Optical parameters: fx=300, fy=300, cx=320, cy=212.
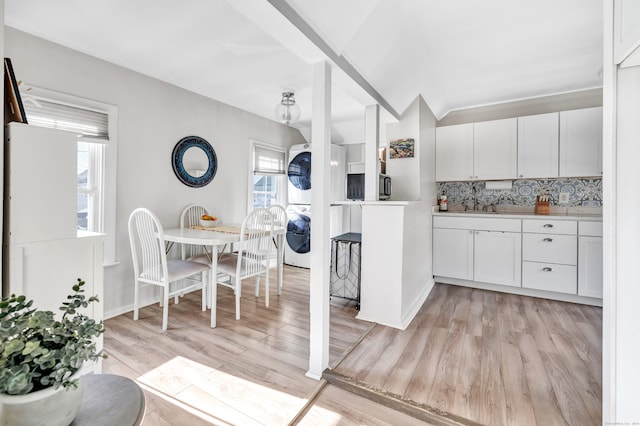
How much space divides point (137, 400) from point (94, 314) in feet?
3.28

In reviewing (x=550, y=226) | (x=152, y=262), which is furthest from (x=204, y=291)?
(x=550, y=226)

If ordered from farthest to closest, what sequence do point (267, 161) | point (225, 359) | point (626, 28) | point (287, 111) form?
point (267, 161)
point (287, 111)
point (225, 359)
point (626, 28)

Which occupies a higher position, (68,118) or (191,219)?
(68,118)

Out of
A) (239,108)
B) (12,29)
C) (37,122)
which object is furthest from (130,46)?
(239,108)

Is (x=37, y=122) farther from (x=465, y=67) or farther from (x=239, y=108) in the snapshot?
(x=465, y=67)

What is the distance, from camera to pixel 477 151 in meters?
3.63

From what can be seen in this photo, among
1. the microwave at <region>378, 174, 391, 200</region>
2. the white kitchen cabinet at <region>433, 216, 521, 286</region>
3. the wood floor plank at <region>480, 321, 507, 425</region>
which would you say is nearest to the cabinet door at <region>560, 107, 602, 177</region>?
the white kitchen cabinet at <region>433, 216, 521, 286</region>

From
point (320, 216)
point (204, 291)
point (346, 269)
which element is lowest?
point (204, 291)

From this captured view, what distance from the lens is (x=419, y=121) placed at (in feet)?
9.95

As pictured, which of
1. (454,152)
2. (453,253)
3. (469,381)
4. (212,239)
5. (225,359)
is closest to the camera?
(469,381)

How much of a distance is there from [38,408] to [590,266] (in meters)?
3.99

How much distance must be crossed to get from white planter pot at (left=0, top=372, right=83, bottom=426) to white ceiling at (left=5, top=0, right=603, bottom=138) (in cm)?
152

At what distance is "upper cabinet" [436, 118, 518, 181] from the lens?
3.48 metres

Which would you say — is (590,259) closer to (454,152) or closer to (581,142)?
(581,142)
